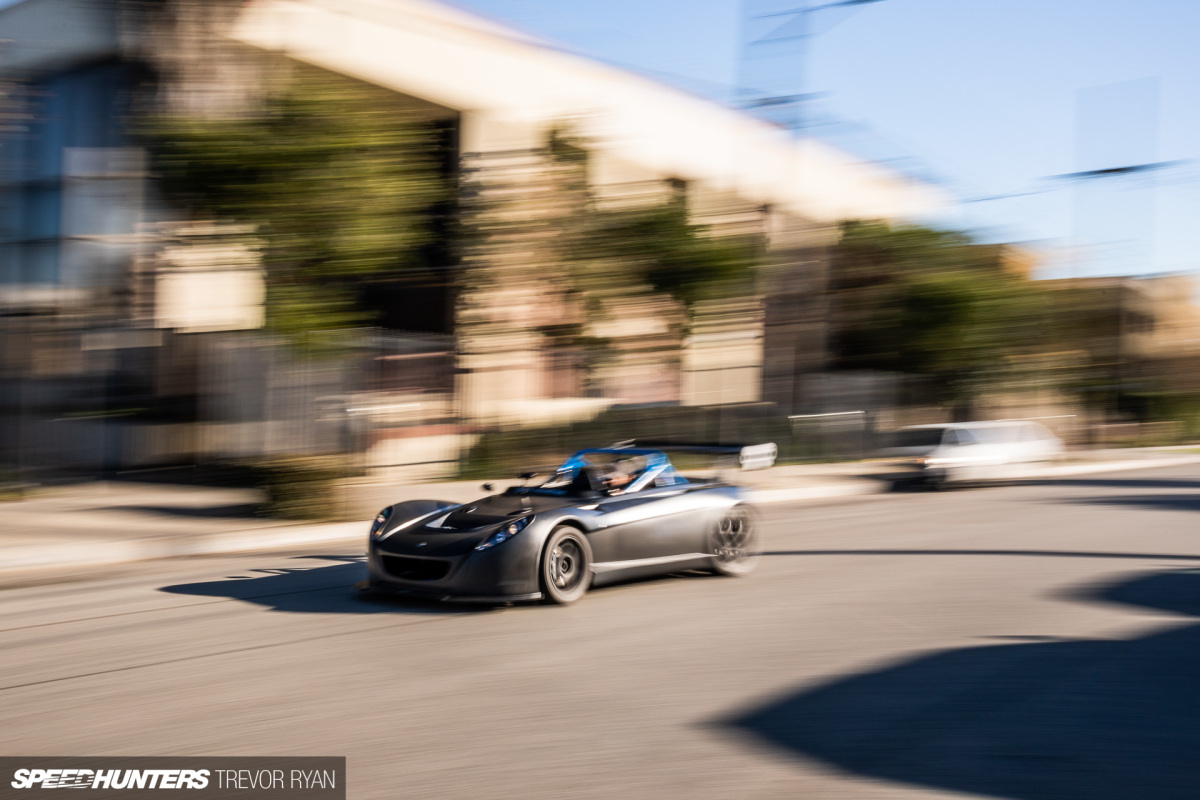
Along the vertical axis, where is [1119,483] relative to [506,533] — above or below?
below

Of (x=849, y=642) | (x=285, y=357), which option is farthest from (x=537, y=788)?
(x=285, y=357)

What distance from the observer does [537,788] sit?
4246mm

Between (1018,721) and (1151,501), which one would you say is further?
(1151,501)

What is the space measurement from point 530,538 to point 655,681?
2070 millimetres

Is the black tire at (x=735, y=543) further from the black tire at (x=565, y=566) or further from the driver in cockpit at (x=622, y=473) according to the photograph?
the black tire at (x=565, y=566)

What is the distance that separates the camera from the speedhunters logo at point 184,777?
4172 millimetres

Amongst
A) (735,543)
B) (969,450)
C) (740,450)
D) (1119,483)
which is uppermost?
(740,450)

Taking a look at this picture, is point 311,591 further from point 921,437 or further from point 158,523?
point 921,437

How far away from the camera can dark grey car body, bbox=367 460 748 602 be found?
25.3ft

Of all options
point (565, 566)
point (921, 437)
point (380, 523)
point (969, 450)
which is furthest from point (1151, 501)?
point (380, 523)

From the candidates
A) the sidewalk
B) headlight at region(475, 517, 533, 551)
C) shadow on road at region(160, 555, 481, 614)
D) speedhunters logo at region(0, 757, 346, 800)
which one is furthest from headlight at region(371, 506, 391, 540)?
the sidewalk

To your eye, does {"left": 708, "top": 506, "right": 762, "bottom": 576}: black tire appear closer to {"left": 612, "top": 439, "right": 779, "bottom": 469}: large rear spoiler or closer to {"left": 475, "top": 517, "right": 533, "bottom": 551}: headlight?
{"left": 612, "top": 439, "right": 779, "bottom": 469}: large rear spoiler

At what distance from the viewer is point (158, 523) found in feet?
44.9

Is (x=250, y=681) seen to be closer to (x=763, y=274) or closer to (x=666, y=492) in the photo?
(x=666, y=492)
